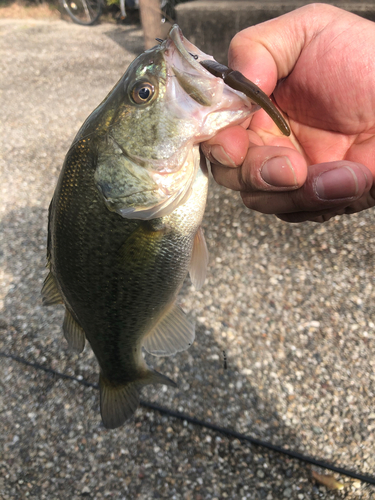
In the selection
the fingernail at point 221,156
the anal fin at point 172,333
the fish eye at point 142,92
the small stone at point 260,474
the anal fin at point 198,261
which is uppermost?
the fish eye at point 142,92

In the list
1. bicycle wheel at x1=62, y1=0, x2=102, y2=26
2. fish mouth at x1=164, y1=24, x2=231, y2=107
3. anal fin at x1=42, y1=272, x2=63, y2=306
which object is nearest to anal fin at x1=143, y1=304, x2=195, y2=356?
anal fin at x1=42, y1=272, x2=63, y2=306

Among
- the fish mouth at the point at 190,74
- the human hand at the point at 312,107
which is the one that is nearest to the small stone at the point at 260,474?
the human hand at the point at 312,107

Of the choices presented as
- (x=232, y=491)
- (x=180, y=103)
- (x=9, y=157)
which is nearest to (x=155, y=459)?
(x=232, y=491)

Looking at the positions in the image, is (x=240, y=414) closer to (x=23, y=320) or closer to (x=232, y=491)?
(x=232, y=491)

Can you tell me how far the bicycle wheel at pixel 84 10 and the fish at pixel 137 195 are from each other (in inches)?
452

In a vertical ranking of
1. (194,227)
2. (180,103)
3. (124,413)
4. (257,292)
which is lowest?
(257,292)

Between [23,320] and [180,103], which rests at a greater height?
[180,103]

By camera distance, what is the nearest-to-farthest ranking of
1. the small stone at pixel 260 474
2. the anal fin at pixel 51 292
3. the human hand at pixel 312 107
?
the human hand at pixel 312 107 → the anal fin at pixel 51 292 → the small stone at pixel 260 474

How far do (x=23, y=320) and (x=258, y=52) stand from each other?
256 centimetres

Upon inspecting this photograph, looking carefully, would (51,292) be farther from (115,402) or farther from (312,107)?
(312,107)

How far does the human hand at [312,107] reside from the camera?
143cm

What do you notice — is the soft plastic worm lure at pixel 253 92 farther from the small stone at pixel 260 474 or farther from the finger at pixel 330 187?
the small stone at pixel 260 474

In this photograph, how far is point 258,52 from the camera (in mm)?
1678

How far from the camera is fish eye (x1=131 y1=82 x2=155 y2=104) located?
1.20 metres
